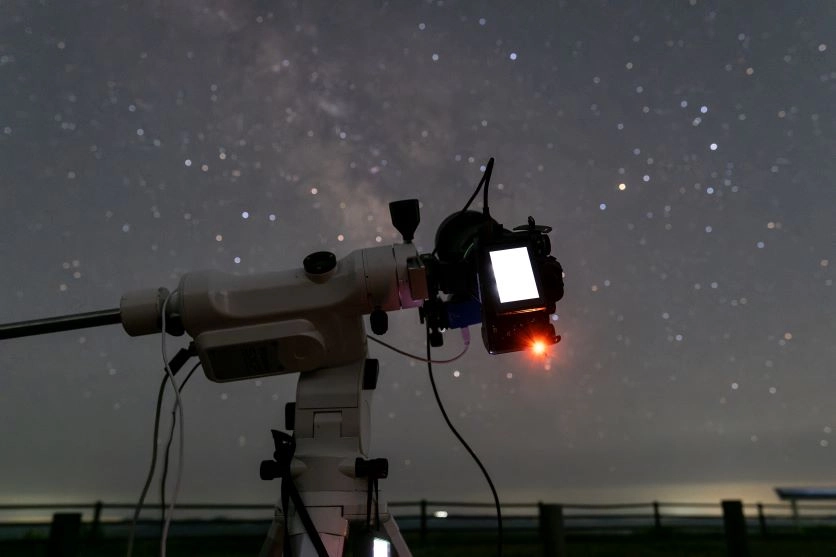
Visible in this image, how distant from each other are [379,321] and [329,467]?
47 centimetres

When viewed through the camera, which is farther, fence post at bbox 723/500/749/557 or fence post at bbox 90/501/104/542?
fence post at bbox 90/501/104/542

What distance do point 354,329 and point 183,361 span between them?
1.98ft

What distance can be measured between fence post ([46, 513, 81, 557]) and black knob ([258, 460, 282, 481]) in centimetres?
521

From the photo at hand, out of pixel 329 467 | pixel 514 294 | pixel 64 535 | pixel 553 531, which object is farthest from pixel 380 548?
pixel 64 535

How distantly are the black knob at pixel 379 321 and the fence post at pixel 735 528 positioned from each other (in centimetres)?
650

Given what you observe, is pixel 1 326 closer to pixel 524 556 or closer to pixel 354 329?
pixel 354 329

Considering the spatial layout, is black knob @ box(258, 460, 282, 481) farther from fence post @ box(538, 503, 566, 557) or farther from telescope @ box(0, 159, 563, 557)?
fence post @ box(538, 503, 566, 557)

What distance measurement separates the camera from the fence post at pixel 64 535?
17.6ft

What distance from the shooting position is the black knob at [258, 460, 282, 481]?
1592mm

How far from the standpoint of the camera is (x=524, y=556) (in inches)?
293

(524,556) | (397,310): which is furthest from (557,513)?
(397,310)

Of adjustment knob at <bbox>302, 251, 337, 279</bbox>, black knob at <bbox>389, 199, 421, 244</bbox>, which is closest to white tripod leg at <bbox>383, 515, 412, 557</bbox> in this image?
adjustment knob at <bbox>302, 251, 337, 279</bbox>

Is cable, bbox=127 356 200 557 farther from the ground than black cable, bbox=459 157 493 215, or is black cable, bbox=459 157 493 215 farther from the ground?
black cable, bbox=459 157 493 215

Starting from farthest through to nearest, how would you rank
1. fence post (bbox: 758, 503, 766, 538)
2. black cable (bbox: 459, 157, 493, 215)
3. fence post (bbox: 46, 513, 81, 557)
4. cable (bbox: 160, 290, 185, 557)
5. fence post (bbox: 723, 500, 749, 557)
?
1. fence post (bbox: 758, 503, 766, 538)
2. fence post (bbox: 723, 500, 749, 557)
3. fence post (bbox: 46, 513, 81, 557)
4. black cable (bbox: 459, 157, 493, 215)
5. cable (bbox: 160, 290, 185, 557)
